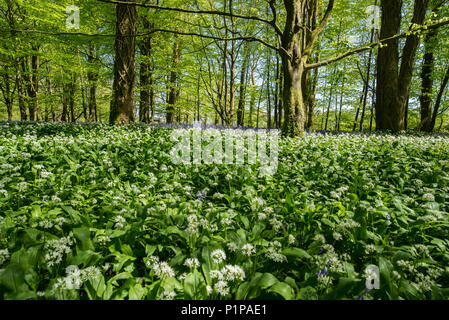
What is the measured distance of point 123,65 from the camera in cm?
866

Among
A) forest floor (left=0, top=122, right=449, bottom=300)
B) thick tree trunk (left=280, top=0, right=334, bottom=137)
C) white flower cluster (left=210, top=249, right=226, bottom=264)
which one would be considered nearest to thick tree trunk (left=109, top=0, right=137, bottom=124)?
forest floor (left=0, top=122, right=449, bottom=300)

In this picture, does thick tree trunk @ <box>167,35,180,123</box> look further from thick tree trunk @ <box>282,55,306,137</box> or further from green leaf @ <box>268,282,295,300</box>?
green leaf @ <box>268,282,295,300</box>

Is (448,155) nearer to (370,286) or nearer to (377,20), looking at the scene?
(370,286)

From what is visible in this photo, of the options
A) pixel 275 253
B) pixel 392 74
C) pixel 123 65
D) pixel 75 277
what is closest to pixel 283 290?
pixel 275 253

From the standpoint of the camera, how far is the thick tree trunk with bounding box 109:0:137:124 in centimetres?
842

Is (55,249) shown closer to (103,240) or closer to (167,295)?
(103,240)

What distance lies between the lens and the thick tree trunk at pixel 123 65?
27.6 ft

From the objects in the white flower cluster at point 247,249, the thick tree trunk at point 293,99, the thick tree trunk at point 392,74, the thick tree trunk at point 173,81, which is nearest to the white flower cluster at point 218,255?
the white flower cluster at point 247,249

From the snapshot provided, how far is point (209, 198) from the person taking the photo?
11.2 ft

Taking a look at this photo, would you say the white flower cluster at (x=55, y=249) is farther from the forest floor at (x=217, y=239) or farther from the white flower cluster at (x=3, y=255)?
the white flower cluster at (x=3, y=255)

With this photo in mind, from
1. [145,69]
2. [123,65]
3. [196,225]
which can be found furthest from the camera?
[145,69]

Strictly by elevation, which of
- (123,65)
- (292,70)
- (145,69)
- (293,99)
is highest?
(145,69)

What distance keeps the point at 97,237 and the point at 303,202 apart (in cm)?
229
